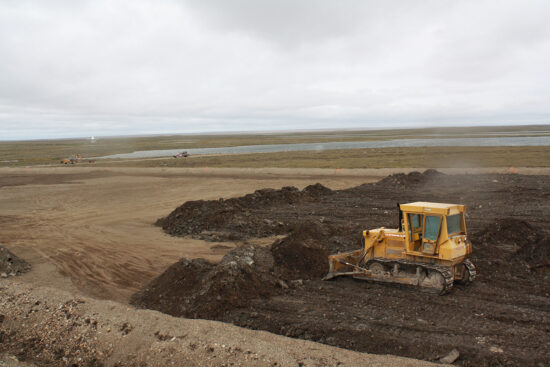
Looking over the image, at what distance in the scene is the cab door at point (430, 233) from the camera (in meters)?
10.6

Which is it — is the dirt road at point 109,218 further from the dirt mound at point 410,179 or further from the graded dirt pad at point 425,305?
the dirt mound at point 410,179

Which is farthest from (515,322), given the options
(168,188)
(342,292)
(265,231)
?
(168,188)

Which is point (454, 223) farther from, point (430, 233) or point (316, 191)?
point (316, 191)

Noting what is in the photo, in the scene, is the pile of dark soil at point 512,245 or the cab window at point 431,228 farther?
the pile of dark soil at point 512,245

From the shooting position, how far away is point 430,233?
10719mm

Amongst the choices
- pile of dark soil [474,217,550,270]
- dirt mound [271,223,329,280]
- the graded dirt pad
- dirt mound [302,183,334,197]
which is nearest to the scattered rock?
the graded dirt pad

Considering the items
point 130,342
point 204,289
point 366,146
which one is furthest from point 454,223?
point 366,146

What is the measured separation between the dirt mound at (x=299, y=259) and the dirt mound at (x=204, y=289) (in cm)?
72

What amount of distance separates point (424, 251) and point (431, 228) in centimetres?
62

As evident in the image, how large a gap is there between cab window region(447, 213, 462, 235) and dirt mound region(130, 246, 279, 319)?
476cm

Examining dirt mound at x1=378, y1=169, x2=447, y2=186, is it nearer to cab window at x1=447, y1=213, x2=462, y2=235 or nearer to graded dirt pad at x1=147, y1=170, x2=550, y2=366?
graded dirt pad at x1=147, y1=170, x2=550, y2=366

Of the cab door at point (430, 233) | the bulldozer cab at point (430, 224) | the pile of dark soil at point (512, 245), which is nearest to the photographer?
the bulldozer cab at point (430, 224)

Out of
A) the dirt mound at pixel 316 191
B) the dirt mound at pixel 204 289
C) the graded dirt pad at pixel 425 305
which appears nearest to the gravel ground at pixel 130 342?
the graded dirt pad at pixel 425 305

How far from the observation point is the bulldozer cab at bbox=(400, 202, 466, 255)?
10.5m
